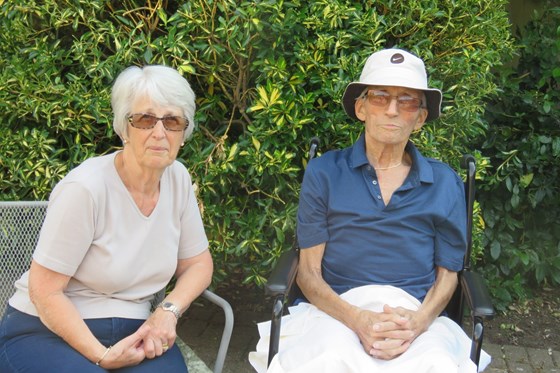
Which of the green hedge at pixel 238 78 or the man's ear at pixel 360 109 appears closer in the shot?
the man's ear at pixel 360 109

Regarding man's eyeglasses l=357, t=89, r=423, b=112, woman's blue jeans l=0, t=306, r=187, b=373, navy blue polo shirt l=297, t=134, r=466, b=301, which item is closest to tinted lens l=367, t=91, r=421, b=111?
man's eyeglasses l=357, t=89, r=423, b=112

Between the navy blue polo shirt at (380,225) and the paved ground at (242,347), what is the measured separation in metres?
1.51

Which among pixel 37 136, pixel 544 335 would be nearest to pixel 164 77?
pixel 37 136

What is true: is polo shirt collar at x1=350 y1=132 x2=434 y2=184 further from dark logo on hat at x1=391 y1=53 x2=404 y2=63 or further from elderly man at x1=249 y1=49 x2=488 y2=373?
dark logo on hat at x1=391 y1=53 x2=404 y2=63

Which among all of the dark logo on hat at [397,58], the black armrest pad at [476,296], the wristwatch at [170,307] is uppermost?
the dark logo on hat at [397,58]

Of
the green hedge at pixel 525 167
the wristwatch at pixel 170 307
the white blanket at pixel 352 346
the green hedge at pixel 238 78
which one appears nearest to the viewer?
the white blanket at pixel 352 346

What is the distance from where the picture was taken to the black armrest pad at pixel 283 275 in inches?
108

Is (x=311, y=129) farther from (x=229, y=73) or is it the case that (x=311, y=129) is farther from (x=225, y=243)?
(x=225, y=243)

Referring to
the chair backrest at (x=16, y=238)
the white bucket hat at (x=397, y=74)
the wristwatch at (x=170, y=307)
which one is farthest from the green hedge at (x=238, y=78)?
the wristwatch at (x=170, y=307)

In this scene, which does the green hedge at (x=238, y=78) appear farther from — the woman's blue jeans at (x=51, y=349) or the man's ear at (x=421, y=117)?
the woman's blue jeans at (x=51, y=349)

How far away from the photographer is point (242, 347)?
14.8 feet

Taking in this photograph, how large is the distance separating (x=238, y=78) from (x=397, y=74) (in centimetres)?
102

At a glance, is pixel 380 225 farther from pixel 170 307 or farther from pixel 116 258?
pixel 116 258

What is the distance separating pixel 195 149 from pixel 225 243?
541mm
